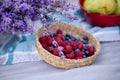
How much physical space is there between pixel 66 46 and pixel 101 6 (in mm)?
236

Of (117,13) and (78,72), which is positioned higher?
(117,13)

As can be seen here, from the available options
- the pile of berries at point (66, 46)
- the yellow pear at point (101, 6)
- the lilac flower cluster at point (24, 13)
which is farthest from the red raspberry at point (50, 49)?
the yellow pear at point (101, 6)

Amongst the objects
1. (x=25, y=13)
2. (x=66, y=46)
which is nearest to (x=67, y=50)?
(x=66, y=46)

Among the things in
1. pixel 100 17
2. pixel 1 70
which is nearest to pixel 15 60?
pixel 1 70

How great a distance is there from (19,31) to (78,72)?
0.62 feet

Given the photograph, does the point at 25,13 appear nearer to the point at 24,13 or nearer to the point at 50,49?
the point at 24,13

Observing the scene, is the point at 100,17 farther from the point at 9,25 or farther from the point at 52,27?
the point at 9,25

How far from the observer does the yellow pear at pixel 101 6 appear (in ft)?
2.81

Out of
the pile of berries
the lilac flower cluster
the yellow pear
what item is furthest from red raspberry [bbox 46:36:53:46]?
the yellow pear

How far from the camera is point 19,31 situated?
24.1 inches

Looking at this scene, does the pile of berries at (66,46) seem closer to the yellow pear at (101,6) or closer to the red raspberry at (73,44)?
the red raspberry at (73,44)

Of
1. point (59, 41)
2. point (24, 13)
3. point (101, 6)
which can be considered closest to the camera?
point (24, 13)

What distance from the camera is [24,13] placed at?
0.62m

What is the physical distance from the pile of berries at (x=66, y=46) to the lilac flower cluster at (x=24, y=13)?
0.10 m
